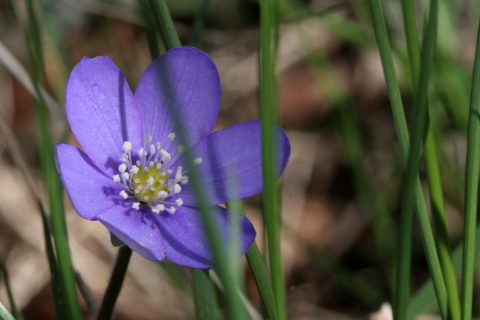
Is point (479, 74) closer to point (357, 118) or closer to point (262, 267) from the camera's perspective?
point (262, 267)

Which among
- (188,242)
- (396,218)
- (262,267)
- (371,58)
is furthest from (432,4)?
(371,58)

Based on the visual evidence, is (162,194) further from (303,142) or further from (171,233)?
(303,142)

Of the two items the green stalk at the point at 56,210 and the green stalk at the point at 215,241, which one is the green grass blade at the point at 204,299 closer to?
the green stalk at the point at 56,210

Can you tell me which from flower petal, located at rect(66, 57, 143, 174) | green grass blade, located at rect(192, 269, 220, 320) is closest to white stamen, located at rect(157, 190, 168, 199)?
flower petal, located at rect(66, 57, 143, 174)

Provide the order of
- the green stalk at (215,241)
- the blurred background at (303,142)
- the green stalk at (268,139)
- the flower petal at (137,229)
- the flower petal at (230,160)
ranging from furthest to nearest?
the blurred background at (303,142), the flower petal at (230,160), the flower petal at (137,229), the green stalk at (268,139), the green stalk at (215,241)

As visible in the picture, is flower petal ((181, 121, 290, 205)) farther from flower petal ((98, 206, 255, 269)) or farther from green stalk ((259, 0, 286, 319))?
green stalk ((259, 0, 286, 319))

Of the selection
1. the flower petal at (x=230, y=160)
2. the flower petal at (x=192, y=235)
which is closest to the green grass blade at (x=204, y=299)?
the flower petal at (x=192, y=235)
